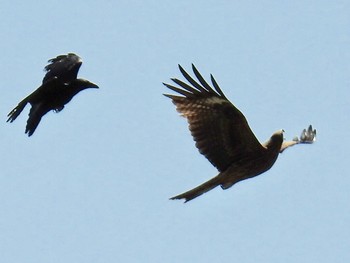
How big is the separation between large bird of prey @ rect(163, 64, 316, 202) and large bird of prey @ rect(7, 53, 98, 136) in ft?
7.48

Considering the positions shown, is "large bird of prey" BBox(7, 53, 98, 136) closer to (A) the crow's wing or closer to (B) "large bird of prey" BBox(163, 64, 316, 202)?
(A) the crow's wing

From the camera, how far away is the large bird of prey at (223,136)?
11.8m

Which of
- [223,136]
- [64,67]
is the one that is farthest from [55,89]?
[223,136]

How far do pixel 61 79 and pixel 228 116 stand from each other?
313 centimetres

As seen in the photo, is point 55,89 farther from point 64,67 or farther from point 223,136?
point 223,136

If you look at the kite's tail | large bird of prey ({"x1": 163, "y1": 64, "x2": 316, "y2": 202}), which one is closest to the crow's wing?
large bird of prey ({"x1": 163, "y1": 64, "x2": 316, "y2": 202})

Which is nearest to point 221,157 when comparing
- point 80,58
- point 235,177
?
point 235,177

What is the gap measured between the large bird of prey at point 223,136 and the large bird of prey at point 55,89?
2280 millimetres

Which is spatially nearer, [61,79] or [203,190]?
[203,190]

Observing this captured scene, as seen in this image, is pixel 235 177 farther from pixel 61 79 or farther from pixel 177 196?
pixel 61 79

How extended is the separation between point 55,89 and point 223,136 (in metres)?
2.95

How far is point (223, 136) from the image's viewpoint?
470 inches

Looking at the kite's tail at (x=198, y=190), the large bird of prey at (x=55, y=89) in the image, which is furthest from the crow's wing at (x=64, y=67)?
the kite's tail at (x=198, y=190)

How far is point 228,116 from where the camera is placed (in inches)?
464
